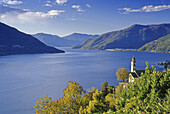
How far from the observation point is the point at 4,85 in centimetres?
8425

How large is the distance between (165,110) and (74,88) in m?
18.3

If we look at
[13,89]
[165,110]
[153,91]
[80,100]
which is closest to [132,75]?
[80,100]

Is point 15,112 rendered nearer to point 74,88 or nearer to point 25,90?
point 25,90

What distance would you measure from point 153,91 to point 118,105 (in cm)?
502

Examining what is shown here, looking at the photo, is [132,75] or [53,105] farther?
[132,75]

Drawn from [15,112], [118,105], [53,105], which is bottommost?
[15,112]

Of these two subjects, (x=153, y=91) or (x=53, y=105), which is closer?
(x=153, y=91)

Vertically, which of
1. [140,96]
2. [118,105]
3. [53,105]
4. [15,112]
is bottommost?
[15,112]

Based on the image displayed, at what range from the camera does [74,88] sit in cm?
2936

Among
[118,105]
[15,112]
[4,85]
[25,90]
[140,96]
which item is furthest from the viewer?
[4,85]

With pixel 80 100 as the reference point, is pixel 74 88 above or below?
above

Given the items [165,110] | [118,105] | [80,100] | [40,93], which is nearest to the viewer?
[165,110]

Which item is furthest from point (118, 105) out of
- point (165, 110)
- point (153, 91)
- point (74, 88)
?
point (74, 88)

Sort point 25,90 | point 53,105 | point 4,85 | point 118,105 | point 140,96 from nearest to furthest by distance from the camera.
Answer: point 140,96, point 118,105, point 53,105, point 25,90, point 4,85
